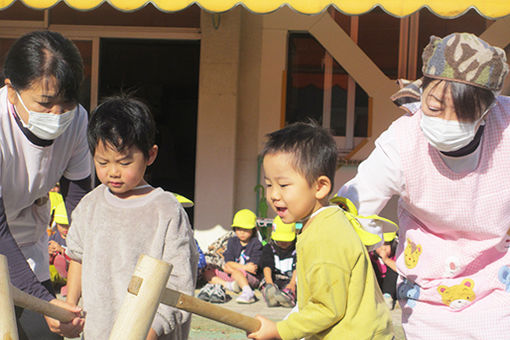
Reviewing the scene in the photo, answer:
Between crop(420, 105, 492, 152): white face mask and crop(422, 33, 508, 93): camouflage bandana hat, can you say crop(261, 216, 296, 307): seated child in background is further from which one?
crop(422, 33, 508, 93): camouflage bandana hat

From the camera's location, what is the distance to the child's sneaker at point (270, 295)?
5828 millimetres

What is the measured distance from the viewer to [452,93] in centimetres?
231

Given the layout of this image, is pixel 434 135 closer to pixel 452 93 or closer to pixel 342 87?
pixel 452 93

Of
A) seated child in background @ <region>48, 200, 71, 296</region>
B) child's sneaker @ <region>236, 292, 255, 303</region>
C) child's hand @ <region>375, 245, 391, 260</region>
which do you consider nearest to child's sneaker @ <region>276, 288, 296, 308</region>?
child's sneaker @ <region>236, 292, 255, 303</region>

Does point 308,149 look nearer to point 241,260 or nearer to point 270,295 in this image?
point 270,295

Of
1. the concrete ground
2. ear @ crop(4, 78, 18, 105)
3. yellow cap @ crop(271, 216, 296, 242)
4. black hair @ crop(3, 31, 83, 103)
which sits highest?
black hair @ crop(3, 31, 83, 103)

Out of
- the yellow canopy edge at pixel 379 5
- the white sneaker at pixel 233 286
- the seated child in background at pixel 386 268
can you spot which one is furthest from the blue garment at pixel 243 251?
the yellow canopy edge at pixel 379 5

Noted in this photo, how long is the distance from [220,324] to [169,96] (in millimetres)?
6712

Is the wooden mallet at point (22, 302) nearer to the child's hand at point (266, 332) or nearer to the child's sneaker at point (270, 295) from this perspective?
the child's hand at point (266, 332)

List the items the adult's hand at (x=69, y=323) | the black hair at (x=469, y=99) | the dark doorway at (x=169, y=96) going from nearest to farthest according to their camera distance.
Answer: the black hair at (x=469, y=99) → the adult's hand at (x=69, y=323) → the dark doorway at (x=169, y=96)

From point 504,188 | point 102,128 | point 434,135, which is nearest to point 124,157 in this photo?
point 102,128

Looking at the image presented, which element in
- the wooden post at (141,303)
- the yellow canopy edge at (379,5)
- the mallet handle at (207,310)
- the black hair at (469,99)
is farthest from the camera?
the yellow canopy edge at (379,5)

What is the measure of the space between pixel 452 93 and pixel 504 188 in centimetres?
40

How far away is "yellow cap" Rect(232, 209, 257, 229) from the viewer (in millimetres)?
6426
